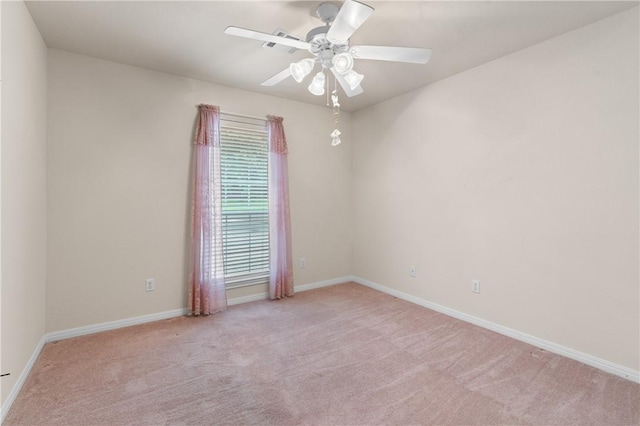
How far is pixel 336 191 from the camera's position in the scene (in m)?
4.43

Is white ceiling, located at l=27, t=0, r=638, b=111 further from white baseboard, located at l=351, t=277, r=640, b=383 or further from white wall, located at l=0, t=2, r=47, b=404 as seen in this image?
white baseboard, located at l=351, t=277, r=640, b=383

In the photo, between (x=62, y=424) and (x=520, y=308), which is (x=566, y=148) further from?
(x=62, y=424)

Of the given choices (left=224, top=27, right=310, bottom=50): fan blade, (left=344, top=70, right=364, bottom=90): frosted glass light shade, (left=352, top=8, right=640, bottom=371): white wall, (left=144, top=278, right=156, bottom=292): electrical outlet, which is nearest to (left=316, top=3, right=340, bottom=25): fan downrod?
(left=224, top=27, right=310, bottom=50): fan blade

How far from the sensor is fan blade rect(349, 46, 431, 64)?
192 cm

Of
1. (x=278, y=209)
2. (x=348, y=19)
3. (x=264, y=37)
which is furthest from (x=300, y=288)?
(x=348, y=19)

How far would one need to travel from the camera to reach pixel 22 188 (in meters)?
2.05

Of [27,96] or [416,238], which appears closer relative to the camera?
[27,96]

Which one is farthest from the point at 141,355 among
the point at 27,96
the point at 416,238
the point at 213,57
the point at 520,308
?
the point at 520,308

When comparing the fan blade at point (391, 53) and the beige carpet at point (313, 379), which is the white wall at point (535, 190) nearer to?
the beige carpet at point (313, 379)

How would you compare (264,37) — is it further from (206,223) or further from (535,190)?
(535,190)

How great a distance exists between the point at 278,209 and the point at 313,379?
2.10m

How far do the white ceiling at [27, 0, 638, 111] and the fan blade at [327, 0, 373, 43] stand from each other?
44 centimetres

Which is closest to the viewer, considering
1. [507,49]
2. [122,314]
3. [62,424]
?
[62,424]

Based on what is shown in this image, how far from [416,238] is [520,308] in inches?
48.7
